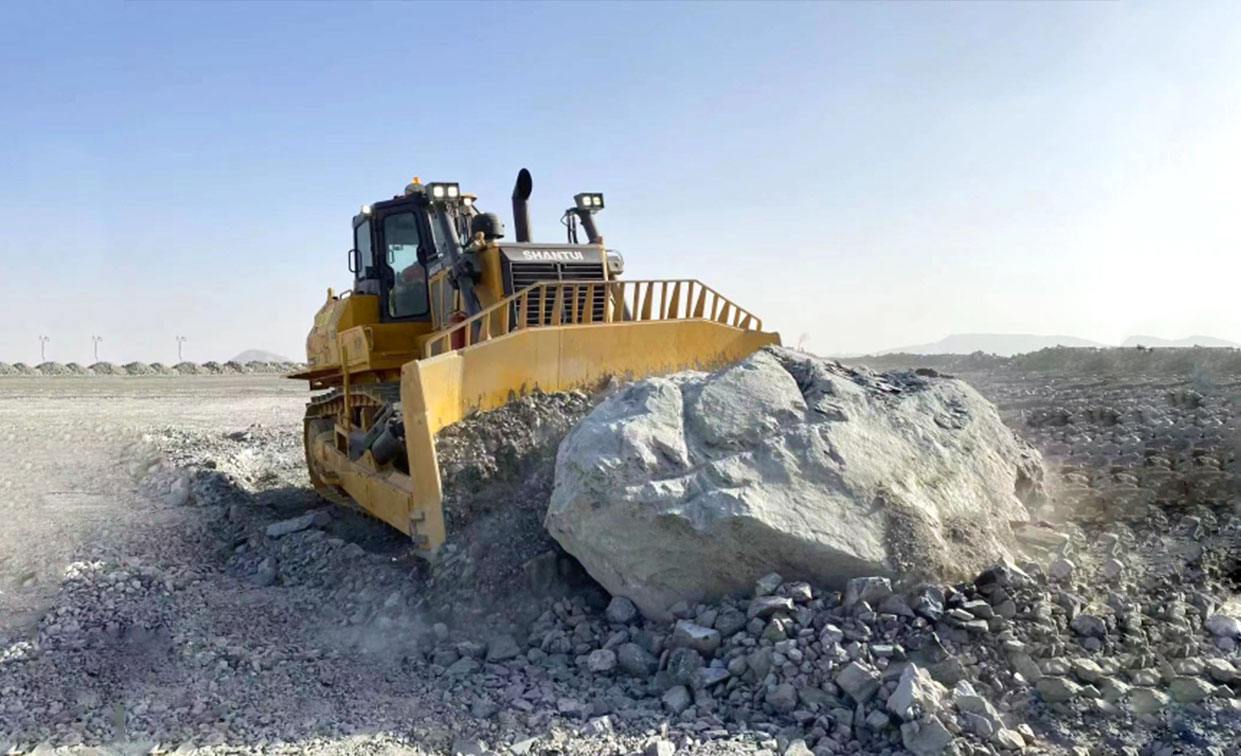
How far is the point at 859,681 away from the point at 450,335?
12.1ft

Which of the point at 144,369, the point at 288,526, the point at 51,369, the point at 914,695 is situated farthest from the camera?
the point at 144,369

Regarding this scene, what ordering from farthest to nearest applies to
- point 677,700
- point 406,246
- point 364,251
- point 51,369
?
point 51,369
point 364,251
point 406,246
point 677,700

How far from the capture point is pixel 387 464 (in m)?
6.71

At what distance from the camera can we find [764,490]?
489cm

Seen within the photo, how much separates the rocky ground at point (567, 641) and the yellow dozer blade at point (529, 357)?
0.21 m

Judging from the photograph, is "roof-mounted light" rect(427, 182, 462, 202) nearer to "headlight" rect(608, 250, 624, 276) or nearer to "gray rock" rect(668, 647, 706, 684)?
"headlight" rect(608, 250, 624, 276)

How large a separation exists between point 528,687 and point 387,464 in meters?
2.66

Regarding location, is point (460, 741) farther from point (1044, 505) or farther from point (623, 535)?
point (1044, 505)

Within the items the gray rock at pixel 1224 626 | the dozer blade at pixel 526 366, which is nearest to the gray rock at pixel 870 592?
the gray rock at pixel 1224 626

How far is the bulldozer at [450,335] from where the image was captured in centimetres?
613

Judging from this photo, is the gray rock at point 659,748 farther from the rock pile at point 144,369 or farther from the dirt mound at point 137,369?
the dirt mound at point 137,369

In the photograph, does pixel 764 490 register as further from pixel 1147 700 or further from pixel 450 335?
pixel 450 335

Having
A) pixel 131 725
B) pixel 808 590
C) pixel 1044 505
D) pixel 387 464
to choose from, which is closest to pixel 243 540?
pixel 387 464

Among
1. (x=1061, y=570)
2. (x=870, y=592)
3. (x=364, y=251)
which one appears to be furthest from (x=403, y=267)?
(x=1061, y=570)
